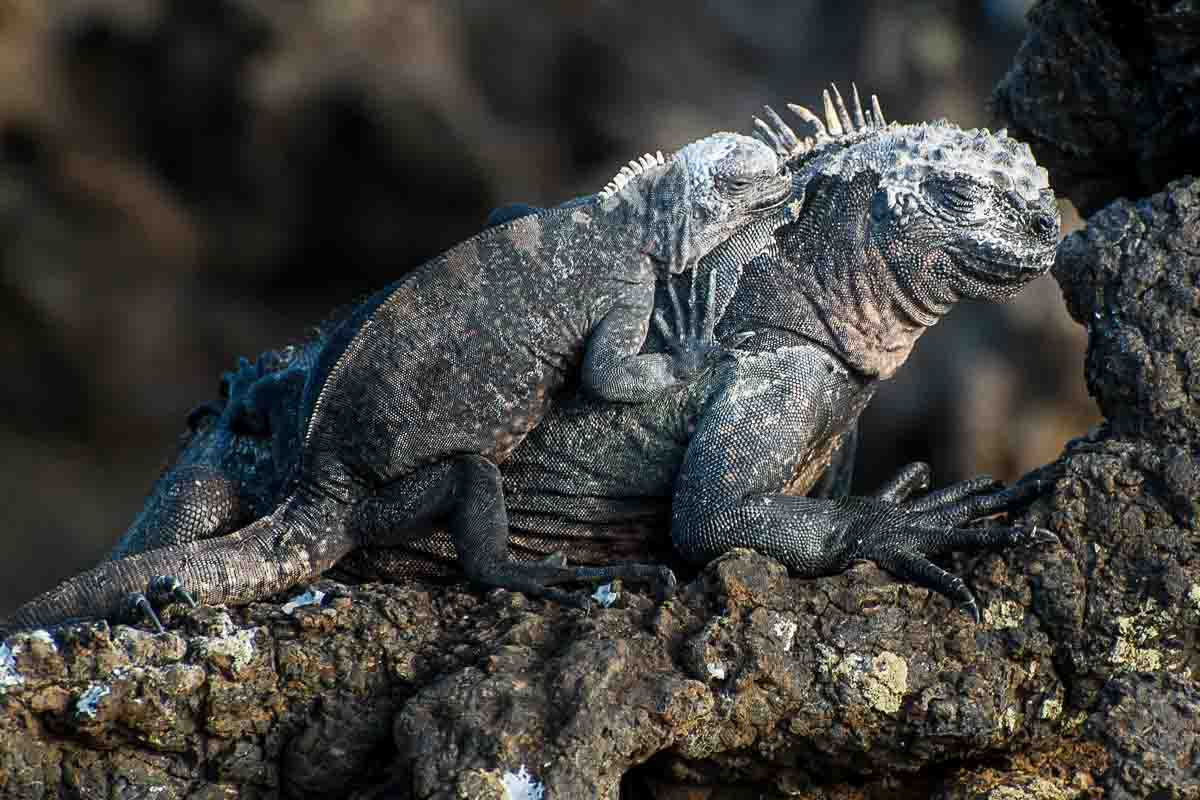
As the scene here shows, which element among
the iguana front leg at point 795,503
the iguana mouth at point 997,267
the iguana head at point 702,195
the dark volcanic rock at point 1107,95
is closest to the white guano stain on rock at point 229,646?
the iguana front leg at point 795,503

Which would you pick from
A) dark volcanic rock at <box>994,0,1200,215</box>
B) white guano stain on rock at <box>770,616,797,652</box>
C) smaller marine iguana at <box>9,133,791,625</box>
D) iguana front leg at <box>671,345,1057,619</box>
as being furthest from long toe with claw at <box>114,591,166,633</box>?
dark volcanic rock at <box>994,0,1200,215</box>

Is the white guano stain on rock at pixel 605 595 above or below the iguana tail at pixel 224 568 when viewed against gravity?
below

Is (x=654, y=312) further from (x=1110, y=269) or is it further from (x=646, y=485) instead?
(x=1110, y=269)

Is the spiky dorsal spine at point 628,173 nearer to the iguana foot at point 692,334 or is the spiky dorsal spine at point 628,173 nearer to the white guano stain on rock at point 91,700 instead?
the iguana foot at point 692,334

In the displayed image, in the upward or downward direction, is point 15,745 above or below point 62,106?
below

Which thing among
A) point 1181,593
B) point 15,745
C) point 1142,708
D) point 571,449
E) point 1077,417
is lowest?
point 1142,708

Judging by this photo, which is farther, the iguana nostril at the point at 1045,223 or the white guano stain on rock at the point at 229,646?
the iguana nostril at the point at 1045,223

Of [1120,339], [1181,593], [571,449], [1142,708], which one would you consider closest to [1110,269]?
[1120,339]
